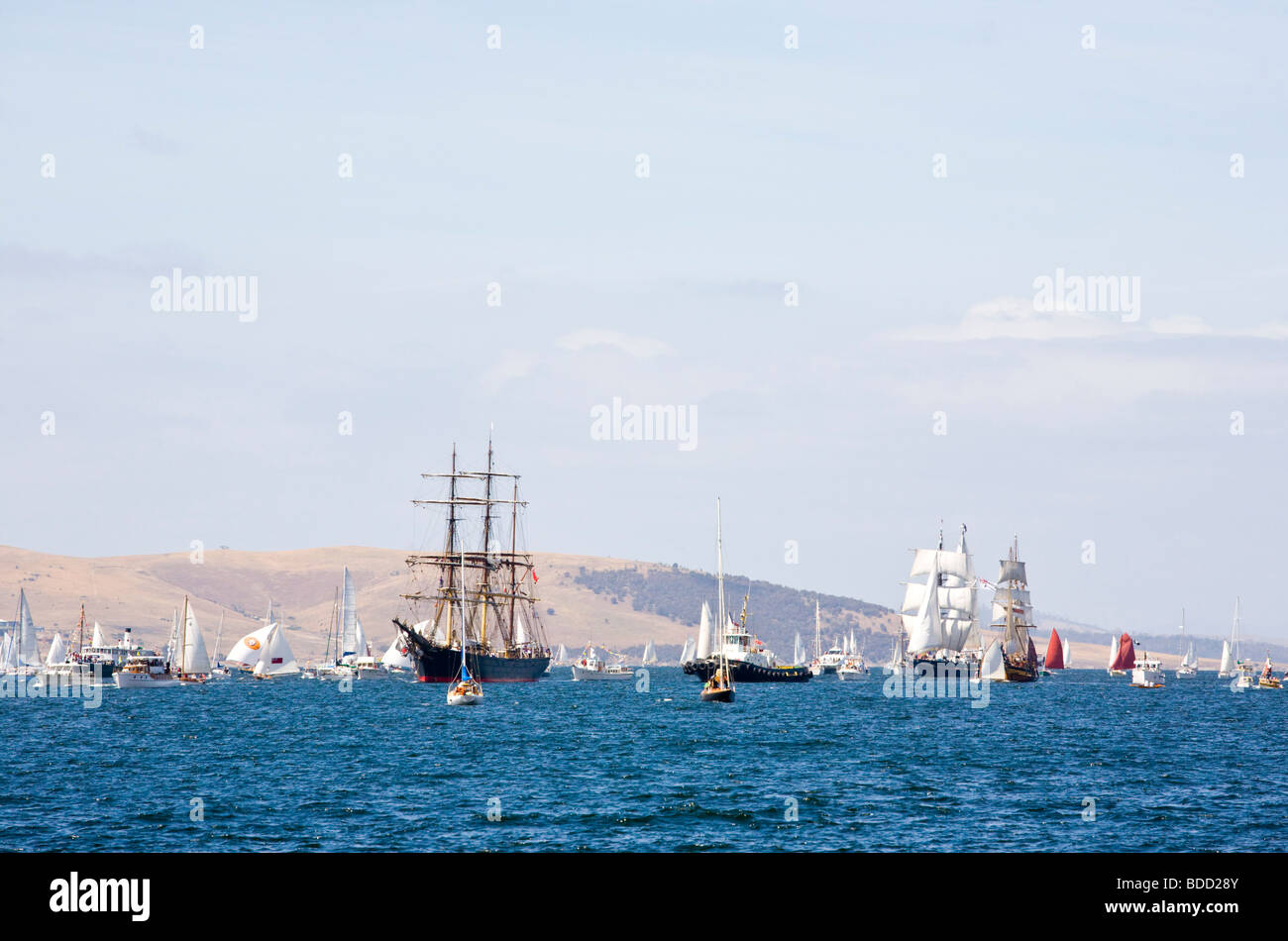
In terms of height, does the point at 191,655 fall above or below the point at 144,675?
above

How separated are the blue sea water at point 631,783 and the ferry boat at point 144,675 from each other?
54432 mm

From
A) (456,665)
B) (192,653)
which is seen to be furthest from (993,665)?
(192,653)

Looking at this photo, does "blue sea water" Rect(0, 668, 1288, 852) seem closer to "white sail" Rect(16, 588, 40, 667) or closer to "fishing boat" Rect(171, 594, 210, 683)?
"fishing boat" Rect(171, 594, 210, 683)

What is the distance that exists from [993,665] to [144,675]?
4410 inches

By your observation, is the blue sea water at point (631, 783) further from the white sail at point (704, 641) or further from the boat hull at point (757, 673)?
the boat hull at point (757, 673)

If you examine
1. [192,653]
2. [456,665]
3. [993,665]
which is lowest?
[993,665]

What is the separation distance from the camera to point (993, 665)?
191 metres

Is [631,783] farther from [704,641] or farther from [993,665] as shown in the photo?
[993,665]

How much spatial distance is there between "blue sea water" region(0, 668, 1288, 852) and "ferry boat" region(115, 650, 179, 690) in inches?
2143

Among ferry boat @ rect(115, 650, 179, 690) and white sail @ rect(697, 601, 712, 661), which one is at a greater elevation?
white sail @ rect(697, 601, 712, 661)

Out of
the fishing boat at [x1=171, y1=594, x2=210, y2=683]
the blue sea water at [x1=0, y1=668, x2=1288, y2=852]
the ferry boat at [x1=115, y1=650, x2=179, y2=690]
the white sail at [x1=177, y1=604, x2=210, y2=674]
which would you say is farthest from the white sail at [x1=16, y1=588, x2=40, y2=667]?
the blue sea water at [x1=0, y1=668, x2=1288, y2=852]

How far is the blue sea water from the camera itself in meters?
39.4
